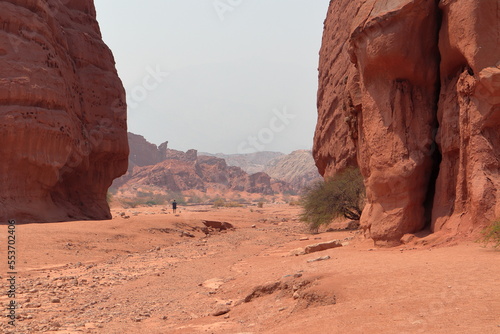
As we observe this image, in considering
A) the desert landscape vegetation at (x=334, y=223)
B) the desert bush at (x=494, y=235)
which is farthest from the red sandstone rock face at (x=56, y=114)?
the desert bush at (x=494, y=235)

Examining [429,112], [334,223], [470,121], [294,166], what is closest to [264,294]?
[470,121]

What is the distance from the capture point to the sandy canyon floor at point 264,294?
177 inches

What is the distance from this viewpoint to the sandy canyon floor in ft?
14.7

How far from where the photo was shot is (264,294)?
7184 millimetres

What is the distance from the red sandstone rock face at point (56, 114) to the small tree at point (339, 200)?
12121mm

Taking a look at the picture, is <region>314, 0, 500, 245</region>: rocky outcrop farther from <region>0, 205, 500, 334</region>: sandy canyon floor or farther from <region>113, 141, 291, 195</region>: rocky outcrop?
<region>113, 141, 291, 195</region>: rocky outcrop

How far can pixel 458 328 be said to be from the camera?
3.78m

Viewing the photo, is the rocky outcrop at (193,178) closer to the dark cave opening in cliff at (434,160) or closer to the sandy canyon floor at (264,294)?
the sandy canyon floor at (264,294)

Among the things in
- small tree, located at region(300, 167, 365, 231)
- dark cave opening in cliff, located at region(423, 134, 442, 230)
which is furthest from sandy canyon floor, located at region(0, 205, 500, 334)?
small tree, located at region(300, 167, 365, 231)

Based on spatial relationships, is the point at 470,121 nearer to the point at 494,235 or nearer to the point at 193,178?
the point at 494,235

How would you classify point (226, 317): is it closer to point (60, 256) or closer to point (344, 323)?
point (344, 323)

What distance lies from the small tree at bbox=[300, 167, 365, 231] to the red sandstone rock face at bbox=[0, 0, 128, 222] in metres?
12.1

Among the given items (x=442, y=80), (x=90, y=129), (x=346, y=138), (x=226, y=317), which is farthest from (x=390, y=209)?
(x=90, y=129)

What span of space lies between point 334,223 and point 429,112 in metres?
14.7
